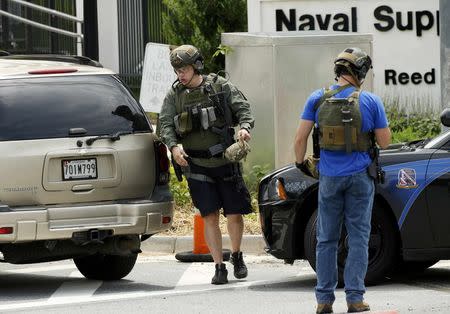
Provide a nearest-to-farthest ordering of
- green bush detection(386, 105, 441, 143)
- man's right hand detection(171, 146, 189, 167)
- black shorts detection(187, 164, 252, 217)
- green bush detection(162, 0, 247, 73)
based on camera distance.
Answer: man's right hand detection(171, 146, 189, 167) < black shorts detection(187, 164, 252, 217) < green bush detection(386, 105, 441, 143) < green bush detection(162, 0, 247, 73)

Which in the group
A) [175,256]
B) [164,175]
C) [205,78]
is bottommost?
[175,256]

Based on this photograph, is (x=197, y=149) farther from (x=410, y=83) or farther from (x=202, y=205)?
(x=410, y=83)

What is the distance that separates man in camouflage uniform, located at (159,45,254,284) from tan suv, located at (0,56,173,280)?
27 centimetres

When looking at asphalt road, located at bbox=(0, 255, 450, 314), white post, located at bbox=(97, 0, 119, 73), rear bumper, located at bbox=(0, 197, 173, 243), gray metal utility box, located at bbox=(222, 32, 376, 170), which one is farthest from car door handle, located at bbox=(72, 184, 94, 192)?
white post, located at bbox=(97, 0, 119, 73)

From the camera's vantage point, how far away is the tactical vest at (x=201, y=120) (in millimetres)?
10500

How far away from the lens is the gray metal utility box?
1467 cm

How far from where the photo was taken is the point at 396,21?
1792cm

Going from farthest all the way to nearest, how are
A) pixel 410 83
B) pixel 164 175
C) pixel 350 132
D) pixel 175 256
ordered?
pixel 410 83
pixel 175 256
pixel 164 175
pixel 350 132

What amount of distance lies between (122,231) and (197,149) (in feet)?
2.88

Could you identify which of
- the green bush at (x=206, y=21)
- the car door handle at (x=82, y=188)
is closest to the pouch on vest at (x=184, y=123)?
the car door handle at (x=82, y=188)

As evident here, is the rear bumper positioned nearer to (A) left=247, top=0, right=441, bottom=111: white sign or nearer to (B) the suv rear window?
(B) the suv rear window

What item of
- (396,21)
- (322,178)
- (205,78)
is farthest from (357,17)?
(322,178)

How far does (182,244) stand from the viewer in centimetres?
1330

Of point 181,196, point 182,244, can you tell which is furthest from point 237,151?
point 181,196
